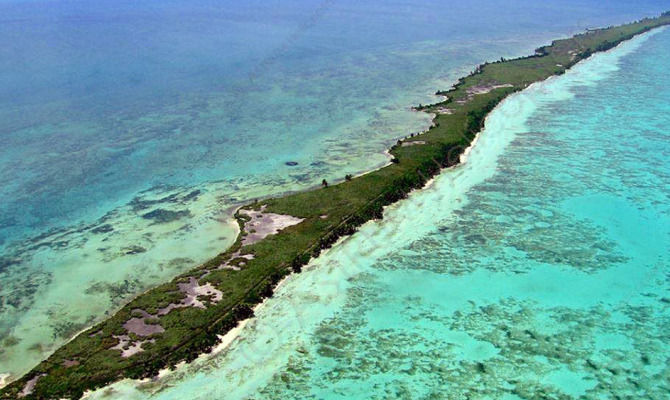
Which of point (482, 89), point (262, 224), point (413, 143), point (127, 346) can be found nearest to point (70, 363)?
point (127, 346)

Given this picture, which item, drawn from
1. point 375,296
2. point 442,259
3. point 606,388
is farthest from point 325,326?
point 606,388

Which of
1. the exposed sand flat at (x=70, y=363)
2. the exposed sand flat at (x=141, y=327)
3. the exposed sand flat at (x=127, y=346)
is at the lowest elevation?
the exposed sand flat at (x=70, y=363)

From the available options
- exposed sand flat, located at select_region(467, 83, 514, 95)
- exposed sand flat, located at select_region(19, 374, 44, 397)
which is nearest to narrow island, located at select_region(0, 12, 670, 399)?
exposed sand flat, located at select_region(19, 374, 44, 397)

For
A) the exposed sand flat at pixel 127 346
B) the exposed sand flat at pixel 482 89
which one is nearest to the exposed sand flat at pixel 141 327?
the exposed sand flat at pixel 127 346

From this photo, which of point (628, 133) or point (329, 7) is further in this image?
point (329, 7)

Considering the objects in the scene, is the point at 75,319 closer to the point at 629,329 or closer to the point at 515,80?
the point at 629,329

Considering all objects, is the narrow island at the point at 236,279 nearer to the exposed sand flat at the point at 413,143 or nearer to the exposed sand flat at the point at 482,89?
the exposed sand flat at the point at 413,143
